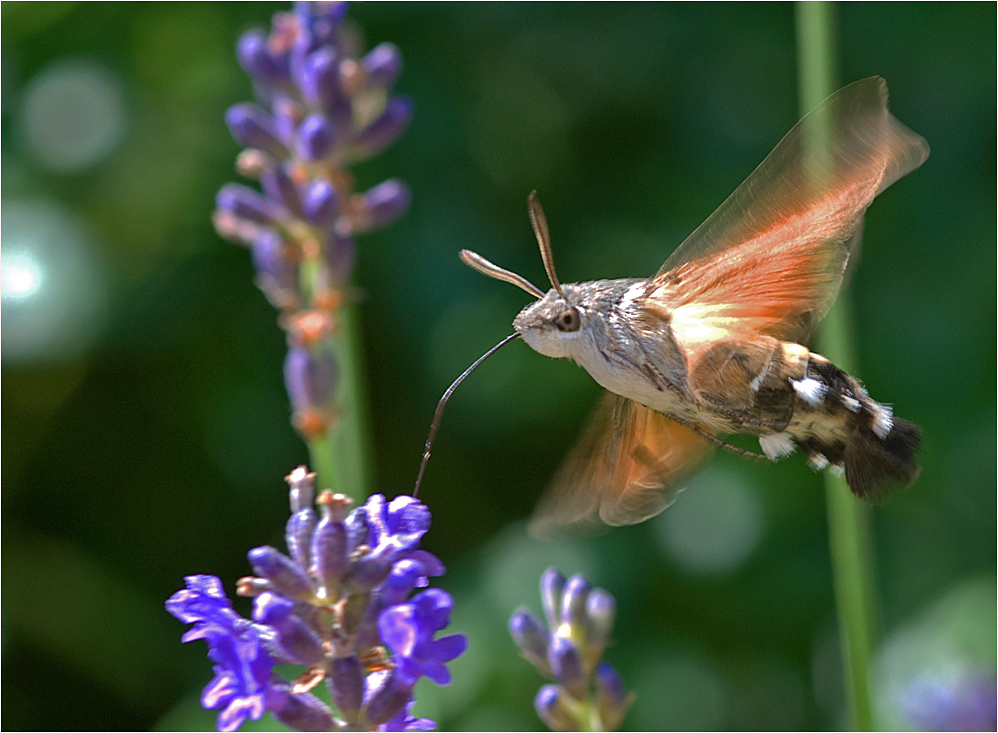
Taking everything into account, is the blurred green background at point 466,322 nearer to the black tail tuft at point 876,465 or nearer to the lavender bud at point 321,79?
the lavender bud at point 321,79

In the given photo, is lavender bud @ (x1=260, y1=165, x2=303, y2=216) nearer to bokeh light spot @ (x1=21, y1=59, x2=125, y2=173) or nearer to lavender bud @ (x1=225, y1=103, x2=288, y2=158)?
lavender bud @ (x1=225, y1=103, x2=288, y2=158)

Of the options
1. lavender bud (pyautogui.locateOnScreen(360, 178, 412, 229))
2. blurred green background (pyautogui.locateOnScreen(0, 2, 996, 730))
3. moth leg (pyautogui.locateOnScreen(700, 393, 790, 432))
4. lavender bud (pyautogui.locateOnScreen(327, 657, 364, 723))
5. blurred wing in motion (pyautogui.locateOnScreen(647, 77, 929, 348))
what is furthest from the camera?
blurred green background (pyautogui.locateOnScreen(0, 2, 996, 730))

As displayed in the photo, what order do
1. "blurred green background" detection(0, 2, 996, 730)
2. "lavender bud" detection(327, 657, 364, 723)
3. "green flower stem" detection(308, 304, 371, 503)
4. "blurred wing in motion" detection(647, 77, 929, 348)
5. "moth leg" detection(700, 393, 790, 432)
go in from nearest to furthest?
"lavender bud" detection(327, 657, 364, 723) < "blurred wing in motion" detection(647, 77, 929, 348) < "moth leg" detection(700, 393, 790, 432) < "green flower stem" detection(308, 304, 371, 503) < "blurred green background" detection(0, 2, 996, 730)

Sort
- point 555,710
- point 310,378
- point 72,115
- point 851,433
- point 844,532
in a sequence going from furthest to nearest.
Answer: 1. point 72,115
2. point 310,378
3. point 844,532
4. point 851,433
5. point 555,710

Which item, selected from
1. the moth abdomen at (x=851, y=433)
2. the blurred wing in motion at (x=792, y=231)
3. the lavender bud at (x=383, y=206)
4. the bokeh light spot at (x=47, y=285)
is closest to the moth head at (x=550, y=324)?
the blurred wing in motion at (x=792, y=231)

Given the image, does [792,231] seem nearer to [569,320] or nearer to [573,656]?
[569,320]

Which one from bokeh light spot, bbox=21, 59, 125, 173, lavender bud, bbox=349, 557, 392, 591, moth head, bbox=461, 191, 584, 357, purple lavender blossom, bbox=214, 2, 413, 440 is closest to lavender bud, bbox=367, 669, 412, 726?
lavender bud, bbox=349, 557, 392, 591

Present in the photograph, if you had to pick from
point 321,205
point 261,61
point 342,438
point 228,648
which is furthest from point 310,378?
point 228,648
